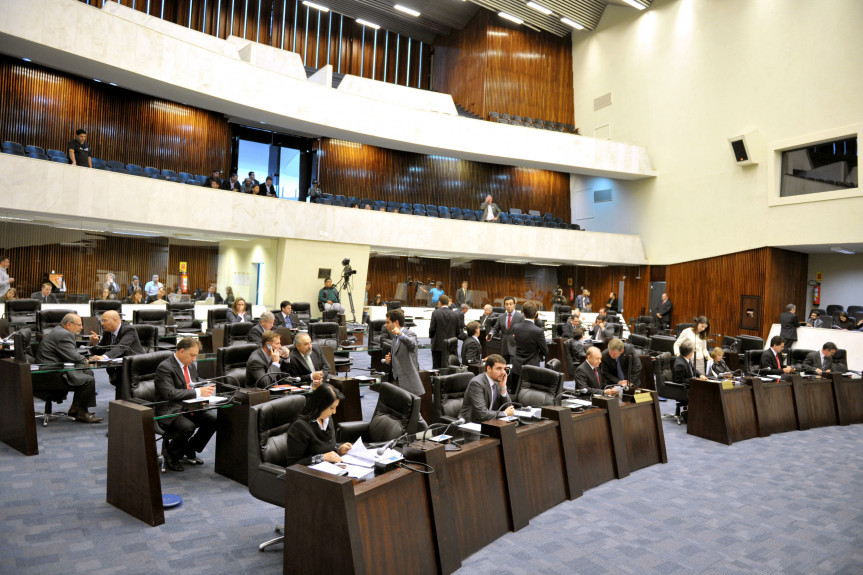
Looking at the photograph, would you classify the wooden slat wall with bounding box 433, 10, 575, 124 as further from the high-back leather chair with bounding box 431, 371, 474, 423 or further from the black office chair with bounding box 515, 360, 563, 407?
the high-back leather chair with bounding box 431, 371, 474, 423

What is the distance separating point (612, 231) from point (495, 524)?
17.9 m

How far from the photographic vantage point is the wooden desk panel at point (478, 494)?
3682mm

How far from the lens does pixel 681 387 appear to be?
25.5 ft

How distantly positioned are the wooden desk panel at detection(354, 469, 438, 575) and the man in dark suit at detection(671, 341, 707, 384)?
215 inches

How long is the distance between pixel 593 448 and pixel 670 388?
3.22 metres

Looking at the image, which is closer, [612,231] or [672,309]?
[672,309]

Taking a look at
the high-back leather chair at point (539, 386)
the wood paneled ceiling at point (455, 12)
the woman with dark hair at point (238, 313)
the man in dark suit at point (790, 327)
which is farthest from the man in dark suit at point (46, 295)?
the man in dark suit at point (790, 327)

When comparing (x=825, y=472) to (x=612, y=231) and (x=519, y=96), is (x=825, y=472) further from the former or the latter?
(x=519, y=96)

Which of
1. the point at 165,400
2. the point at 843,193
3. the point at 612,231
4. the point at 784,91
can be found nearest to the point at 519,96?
the point at 612,231

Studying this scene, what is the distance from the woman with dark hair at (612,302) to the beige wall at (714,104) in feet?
6.07

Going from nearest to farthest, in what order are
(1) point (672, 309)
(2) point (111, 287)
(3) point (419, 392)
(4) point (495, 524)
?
(4) point (495, 524) → (3) point (419, 392) → (2) point (111, 287) → (1) point (672, 309)

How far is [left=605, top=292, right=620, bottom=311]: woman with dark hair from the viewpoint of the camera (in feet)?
61.4

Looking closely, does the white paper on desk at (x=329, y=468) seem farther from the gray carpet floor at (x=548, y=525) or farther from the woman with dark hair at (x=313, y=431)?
the gray carpet floor at (x=548, y=525)

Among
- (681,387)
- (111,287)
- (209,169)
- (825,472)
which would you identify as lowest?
(825,472)
